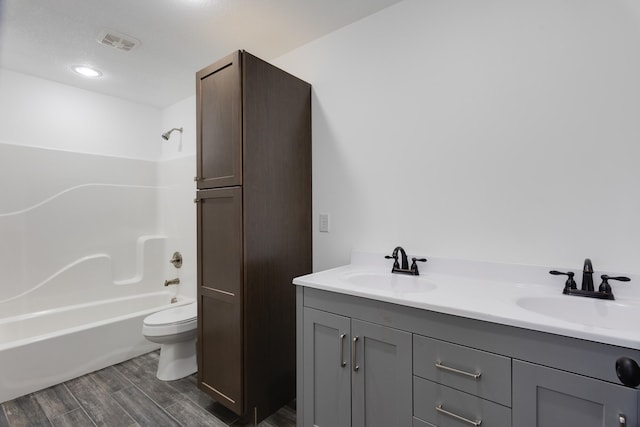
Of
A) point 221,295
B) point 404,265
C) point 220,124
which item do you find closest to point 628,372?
point 404,265

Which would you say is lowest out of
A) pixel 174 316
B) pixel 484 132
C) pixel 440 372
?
pixel 174 316

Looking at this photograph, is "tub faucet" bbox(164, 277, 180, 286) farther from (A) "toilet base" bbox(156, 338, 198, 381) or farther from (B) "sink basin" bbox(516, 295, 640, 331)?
(B) "sink basin" bbox(516, 295, 640, 331)

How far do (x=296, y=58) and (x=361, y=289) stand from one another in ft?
6.03

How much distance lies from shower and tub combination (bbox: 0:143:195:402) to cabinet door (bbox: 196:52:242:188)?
1.45 metres

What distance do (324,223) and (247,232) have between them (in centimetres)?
62

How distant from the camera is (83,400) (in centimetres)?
197

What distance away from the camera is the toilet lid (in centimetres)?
219

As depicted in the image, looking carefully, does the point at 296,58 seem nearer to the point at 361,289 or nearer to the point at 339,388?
the point at 361,289

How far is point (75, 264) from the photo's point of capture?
2818mm

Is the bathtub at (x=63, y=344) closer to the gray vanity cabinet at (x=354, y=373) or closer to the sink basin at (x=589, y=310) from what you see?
the gray vanity cabinet at (x=354, y=373)

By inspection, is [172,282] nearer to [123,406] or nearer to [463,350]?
[123,406]

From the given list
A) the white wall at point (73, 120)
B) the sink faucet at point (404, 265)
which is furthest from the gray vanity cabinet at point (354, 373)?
the white wall at point (73, 120)

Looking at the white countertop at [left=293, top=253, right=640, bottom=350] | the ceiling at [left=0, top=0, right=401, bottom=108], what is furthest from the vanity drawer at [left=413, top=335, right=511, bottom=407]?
the ceiling at [left=0, top=0, right=401, bottom=108]

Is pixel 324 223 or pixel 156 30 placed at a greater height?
pixel 156 30
